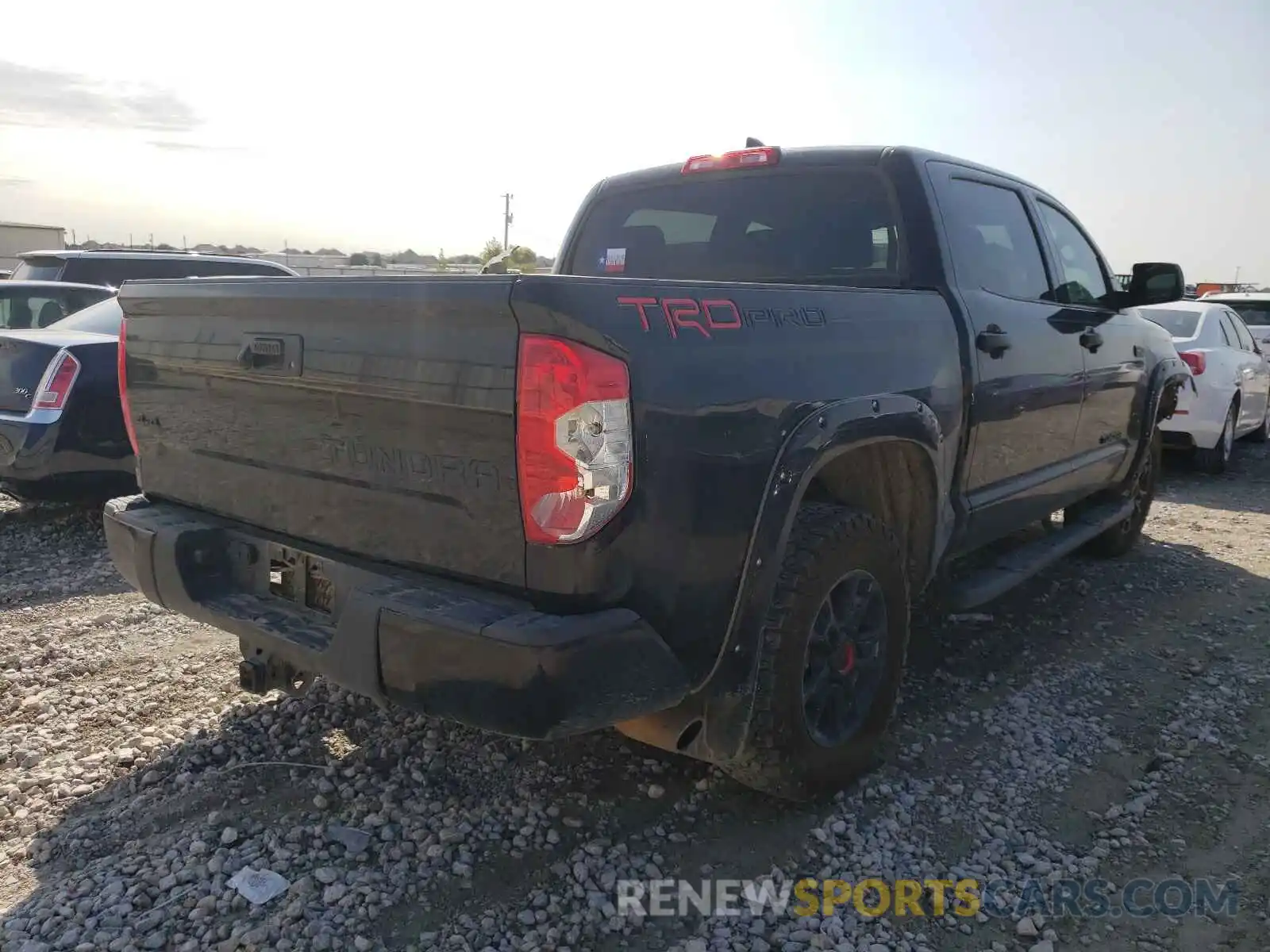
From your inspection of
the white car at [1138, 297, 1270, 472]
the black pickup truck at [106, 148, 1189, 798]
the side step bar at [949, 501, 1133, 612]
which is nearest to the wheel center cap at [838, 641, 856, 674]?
the black pickup truck at [106, 148, 1189, 798]

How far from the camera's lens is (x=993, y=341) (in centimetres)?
372

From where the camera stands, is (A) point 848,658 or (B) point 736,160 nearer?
(A) point 848,658

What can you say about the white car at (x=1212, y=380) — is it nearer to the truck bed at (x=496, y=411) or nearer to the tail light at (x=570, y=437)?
the truck bed at (x=496, y=411)

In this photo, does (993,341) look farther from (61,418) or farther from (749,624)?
(61,418)

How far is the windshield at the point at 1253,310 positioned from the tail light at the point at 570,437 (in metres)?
13.1

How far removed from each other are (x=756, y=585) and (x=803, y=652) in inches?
13.3

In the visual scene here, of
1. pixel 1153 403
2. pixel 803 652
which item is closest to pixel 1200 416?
pixel 1153 403

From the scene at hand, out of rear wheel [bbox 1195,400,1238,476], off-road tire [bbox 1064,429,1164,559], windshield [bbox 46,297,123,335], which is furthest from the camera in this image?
rear wheel [bbox 1195,400,1238,476]

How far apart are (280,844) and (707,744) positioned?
123cm

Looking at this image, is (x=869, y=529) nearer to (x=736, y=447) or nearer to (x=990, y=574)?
(x=736, y=447)

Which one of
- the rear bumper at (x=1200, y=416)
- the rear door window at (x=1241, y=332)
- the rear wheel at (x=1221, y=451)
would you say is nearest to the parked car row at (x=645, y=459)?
the rear bumper at (x=1200, y=416)

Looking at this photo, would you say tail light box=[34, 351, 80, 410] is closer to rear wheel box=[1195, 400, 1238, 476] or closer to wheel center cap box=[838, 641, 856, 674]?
wheel center cap box=[838, 641, 856, 674]

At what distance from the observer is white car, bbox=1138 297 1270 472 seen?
346 inches

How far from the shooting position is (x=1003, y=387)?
382cm
